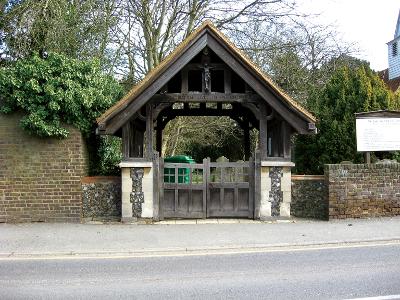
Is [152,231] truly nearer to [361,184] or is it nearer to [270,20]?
[361,184]

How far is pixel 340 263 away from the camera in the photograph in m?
7.66

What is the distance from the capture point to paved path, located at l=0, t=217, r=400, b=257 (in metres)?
9.11

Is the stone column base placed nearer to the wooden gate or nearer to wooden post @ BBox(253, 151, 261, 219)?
wooden post @ BBox(253, 151, 261, 219)

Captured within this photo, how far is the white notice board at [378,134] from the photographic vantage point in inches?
499

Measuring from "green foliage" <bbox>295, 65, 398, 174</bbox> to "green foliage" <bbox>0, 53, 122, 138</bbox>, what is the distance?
26.9 feet

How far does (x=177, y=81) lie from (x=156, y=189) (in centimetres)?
381

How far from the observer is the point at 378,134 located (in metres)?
12.7

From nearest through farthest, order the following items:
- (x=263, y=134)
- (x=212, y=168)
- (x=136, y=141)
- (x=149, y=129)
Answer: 1. (x=149, y=129)
2. (x=263, y=134)
3. (x=212, y=168)
4. (x=136, y=141)

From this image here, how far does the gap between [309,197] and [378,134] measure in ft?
8.37

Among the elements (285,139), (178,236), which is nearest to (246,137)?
(285,139)

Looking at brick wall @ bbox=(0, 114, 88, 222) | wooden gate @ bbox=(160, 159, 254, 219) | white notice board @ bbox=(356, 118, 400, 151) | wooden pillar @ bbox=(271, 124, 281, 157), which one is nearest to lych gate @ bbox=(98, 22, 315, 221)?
wooden gate @ bbox=(160, 159, 254, 219)

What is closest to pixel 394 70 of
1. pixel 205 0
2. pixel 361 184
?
pixel 205 0

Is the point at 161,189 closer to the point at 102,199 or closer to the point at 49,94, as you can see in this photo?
the point at 102,199

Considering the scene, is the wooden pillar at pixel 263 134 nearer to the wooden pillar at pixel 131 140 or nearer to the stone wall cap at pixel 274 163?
the stone wall cap at pixel 274 163
